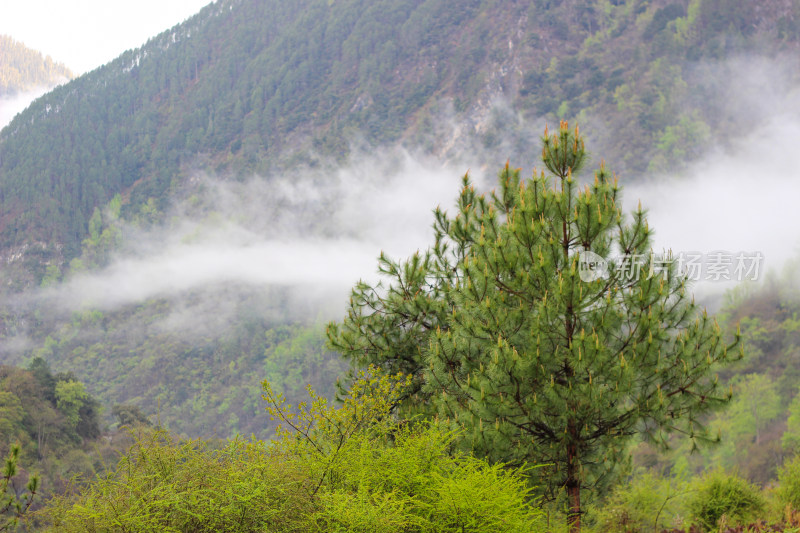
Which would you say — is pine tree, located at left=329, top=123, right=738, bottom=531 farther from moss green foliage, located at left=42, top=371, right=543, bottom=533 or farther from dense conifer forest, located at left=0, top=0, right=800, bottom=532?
moss green foliage, located at left=42, top=371, right=543, bottom=533

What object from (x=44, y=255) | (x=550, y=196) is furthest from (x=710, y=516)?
(x=44, y=255)

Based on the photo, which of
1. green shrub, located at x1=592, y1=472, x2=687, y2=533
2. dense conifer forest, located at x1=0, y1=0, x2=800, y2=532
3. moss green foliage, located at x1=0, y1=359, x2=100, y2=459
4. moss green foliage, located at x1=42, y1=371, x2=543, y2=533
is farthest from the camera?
moss green foliage, located at x1=0, y1=359, x2=100, y2=459

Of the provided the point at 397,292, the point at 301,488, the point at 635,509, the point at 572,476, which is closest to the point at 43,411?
the point at 397,292

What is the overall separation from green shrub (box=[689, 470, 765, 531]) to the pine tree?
104 inches

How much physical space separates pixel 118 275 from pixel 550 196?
581ft

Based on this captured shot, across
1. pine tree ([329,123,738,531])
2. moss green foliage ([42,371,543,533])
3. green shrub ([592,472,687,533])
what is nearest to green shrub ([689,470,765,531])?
green shrub ([592,472,687,533])

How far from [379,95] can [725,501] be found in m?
187

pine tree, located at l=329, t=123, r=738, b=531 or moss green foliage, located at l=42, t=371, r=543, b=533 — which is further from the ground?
pine tree, located at l=329, t=123, r=738, b=531

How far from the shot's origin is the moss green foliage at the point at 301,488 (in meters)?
4.65

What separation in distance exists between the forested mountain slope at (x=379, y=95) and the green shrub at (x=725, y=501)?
145825 millimetres

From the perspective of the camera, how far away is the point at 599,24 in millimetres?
176500

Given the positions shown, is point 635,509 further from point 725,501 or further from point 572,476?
point 572,476

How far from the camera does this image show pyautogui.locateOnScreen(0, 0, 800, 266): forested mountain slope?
518ft

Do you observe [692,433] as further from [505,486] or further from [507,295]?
[505,486]
